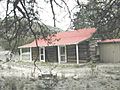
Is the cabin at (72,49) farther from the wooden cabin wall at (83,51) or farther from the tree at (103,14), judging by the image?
the tree at (103,14)

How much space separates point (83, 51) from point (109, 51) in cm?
302

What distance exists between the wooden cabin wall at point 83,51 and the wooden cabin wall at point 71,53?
36.9 inches

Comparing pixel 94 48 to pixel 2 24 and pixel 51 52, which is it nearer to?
pixel 51 52

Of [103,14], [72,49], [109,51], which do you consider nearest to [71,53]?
[72,49]

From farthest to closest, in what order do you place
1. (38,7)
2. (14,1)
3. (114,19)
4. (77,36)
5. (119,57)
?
1. (77,36)
2. (119,57)
3. (114,19)
4. (38,7)
5. (14,1)

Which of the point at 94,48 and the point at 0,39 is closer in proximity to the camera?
the point at 0,39

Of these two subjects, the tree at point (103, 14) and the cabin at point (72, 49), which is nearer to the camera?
the tree at point (103, 14)

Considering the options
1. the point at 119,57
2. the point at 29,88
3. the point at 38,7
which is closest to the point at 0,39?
the point at 38,7

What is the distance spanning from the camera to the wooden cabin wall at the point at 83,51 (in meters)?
33.4

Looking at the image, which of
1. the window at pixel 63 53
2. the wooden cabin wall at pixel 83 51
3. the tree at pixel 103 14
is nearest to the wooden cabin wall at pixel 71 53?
the window at pixel 63 53

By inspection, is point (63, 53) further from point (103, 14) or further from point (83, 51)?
point (103, 14)

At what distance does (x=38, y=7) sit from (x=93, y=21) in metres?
3.45

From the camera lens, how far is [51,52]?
125 ft

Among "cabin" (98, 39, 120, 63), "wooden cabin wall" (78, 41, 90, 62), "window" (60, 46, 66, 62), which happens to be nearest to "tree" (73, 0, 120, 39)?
"wooden cabin wall" (78, 41, 90, 62)
